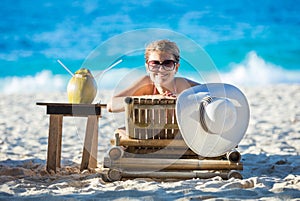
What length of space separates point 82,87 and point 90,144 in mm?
455

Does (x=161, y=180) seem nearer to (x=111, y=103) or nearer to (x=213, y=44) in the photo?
(x=111, y=103)

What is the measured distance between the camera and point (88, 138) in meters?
3.53

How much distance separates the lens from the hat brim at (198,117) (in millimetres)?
2791

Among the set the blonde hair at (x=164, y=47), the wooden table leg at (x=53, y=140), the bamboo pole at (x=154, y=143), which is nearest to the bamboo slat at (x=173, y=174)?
the bamboo pole at (x=154, y=143)

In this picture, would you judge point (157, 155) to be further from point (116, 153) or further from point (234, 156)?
point (234, 156)

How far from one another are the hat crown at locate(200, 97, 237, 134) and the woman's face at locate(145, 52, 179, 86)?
22.3 inches

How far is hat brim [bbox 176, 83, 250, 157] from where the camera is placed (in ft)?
9.16

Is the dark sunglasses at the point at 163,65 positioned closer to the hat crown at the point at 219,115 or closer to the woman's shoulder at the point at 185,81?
the woman's shoulder at the point at 185,81

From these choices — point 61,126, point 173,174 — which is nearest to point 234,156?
point 173,174

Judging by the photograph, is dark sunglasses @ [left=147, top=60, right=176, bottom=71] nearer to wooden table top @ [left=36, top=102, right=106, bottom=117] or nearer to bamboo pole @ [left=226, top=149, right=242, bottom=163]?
wooden table top @ [left=36, top=102, right=106, bottom=117]

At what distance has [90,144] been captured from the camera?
11.7 ft

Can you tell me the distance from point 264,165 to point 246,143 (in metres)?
1.51

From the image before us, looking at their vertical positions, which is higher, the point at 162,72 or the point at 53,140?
the point at 162,72

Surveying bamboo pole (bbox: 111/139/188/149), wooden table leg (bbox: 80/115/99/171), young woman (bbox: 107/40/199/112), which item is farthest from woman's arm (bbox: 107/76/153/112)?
wooden table leg (bbox: 80/115/99/171)
